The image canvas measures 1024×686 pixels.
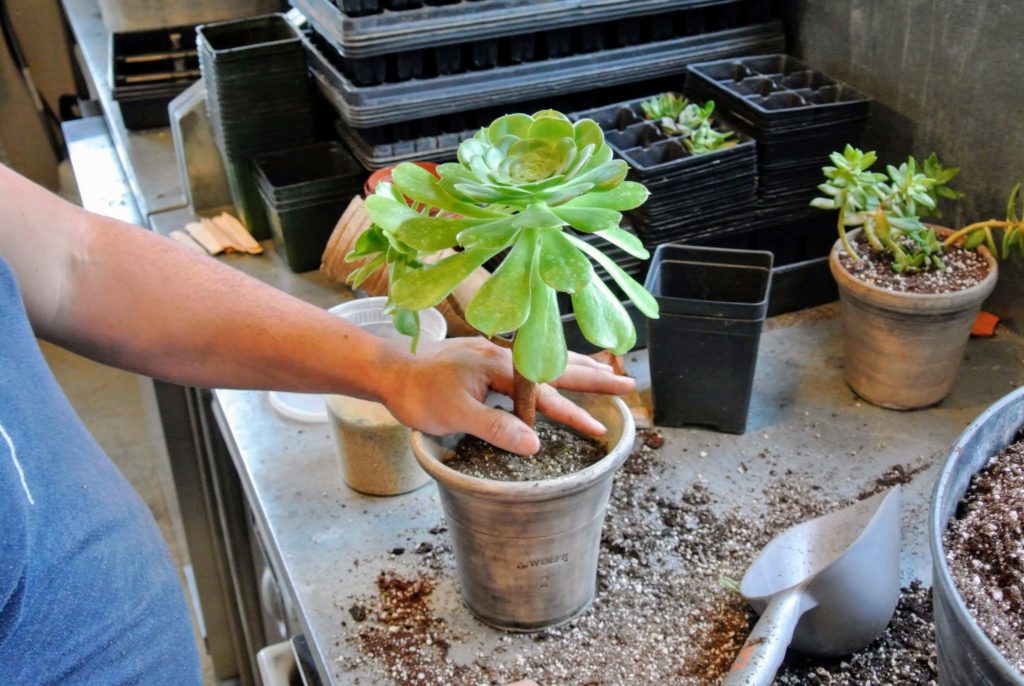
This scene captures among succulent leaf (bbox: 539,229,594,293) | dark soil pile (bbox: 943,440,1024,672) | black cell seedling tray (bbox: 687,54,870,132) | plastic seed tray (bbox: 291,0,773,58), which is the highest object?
plastic seed tray (bbox: 291,0,773,58)

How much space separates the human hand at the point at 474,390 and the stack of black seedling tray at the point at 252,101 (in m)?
0.84

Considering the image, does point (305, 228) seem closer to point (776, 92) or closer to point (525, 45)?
point (525, 45)

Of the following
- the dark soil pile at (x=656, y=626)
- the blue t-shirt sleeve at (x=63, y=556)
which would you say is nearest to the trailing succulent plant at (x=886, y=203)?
the dark soil pile at (x=656, y=626)

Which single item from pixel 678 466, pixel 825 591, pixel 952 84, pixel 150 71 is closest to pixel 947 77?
pixel 952 84

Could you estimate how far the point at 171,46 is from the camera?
2312 mm

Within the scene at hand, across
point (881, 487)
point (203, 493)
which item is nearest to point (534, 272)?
point (881, 487)

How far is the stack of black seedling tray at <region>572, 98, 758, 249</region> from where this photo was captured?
4.44 feet

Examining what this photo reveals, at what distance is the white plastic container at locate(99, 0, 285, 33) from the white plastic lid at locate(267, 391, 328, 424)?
1.37m

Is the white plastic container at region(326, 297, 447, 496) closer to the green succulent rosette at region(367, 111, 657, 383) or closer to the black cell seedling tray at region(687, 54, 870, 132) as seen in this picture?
the green succulent rosette at region(367, 111, 657, 383)

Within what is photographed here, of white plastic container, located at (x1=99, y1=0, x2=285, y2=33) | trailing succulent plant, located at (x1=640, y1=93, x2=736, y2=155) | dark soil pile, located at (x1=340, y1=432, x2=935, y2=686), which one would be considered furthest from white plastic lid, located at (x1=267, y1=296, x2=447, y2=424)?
white plastic container, located at (x1=99, y1=0, x2=285, y2=33)

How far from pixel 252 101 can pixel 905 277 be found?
3.58 feet

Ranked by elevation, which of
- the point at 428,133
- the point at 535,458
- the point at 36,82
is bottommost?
the point at 36,82

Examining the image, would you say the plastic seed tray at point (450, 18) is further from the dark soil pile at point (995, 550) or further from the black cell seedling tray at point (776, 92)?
the dark soil pile at point (995, 550)

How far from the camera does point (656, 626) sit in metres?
0.99
